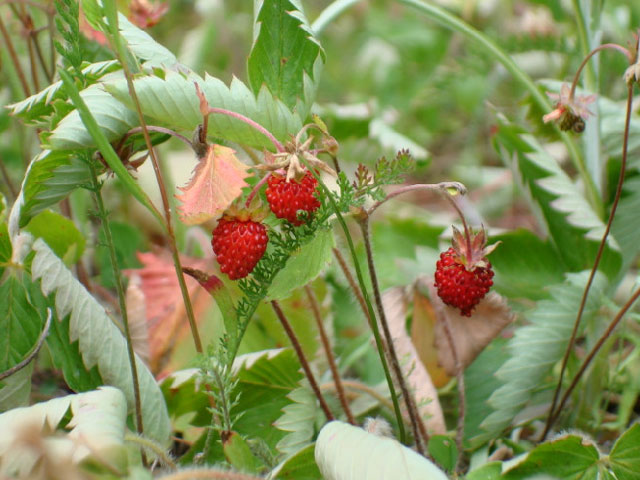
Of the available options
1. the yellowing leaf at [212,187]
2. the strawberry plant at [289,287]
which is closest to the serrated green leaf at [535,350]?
the strawberry plant at [289,287]

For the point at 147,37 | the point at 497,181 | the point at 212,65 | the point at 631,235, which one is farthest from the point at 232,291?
the point at 212,65

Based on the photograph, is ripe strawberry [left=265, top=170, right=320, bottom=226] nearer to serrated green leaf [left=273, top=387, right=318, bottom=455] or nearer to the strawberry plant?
the strawberry plant

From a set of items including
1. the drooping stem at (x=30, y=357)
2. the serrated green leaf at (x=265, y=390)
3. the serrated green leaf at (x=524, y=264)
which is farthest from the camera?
the serrated green leaf at (x=524, y=264)

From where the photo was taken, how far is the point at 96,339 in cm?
79

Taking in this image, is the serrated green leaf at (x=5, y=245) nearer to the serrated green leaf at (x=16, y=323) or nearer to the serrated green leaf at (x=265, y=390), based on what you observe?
the serrated green leaf at (x=16, y=323)

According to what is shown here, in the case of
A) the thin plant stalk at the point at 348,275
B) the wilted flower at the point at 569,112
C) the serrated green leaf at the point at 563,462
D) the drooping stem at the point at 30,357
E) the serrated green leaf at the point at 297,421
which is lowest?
the serrated green leaf at the point at 297,421

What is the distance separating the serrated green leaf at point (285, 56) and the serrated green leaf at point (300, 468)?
14.1 inches

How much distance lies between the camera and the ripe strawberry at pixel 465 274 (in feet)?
2.31

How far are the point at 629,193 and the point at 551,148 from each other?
43.8 inches

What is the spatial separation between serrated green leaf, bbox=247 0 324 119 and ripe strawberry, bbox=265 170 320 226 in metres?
0.15

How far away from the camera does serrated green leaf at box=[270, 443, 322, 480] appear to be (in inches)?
26.9

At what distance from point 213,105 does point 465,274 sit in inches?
12.1

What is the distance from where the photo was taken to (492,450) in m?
0.94

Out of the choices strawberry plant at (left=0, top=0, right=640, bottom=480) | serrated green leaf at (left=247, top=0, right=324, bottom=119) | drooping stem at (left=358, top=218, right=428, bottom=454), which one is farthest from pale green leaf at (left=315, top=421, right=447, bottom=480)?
serrated green leaf at (left=247, top=0, right=324, bottom=119)
